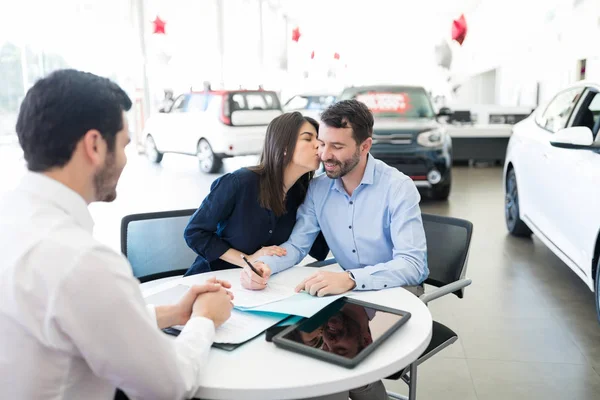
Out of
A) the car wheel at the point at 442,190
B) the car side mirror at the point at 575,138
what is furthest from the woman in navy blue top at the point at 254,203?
the car wheel at the point at 442,190

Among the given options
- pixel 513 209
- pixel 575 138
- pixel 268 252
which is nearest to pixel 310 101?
pixel 513 209

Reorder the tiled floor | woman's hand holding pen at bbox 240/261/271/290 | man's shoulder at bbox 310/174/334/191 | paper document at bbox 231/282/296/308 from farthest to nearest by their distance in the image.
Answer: the tiled floor < man's shoulder at bbox 310/174/334/191 < woman's hand holding pen at bbox 240/261/271/290 < paper document at bbox 231/282/296/308

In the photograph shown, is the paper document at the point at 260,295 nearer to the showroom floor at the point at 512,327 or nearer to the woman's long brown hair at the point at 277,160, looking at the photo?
the woman's long brown hair at the point at 277,160

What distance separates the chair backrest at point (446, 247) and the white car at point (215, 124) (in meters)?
6.34

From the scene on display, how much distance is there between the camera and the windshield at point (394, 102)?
21.8 ft

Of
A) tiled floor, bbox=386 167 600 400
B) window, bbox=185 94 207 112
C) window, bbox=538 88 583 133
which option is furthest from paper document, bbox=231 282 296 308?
window, bbox=185 94 207 112

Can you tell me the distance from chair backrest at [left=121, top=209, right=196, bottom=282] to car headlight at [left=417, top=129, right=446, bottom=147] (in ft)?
13.7

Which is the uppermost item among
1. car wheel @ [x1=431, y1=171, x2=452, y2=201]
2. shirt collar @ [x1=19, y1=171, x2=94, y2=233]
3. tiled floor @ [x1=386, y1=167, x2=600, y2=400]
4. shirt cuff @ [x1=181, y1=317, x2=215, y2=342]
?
shirt collar @ [x1=19, y1=171, x2=94, y2=233]

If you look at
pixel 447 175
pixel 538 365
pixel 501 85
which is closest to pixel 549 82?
pixel 447 175

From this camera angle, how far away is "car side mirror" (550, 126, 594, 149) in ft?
9.43

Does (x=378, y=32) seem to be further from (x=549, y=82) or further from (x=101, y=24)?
(x=101, y=24)

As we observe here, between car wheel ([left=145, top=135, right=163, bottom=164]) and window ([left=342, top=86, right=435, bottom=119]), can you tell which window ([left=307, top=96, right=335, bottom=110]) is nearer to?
car wheel ([left=145, top=135, right=163, bottom=164])

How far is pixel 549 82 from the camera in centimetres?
1145

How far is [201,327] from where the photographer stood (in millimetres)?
1234
